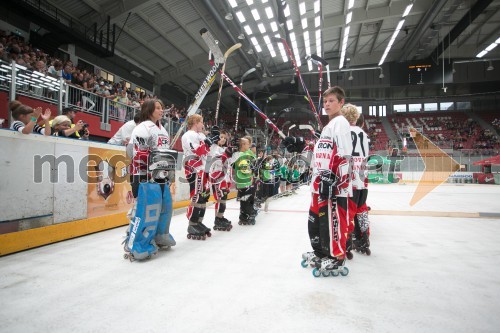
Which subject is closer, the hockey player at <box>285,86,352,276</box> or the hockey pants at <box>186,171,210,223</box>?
the hockey player at <box>285,86,352,276</box>

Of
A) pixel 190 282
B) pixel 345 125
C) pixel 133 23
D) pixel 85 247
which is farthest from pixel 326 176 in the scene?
pixel 133 23

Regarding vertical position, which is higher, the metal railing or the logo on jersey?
the metal railing

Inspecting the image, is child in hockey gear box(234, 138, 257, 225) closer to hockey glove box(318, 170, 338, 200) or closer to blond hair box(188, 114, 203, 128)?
Result: blond hair box(188, 114, 203, 128)

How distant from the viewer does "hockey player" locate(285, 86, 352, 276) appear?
2299mm

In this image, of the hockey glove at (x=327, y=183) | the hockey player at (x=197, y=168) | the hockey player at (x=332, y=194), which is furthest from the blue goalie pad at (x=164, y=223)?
the hockey glove at (x=327, y=183)

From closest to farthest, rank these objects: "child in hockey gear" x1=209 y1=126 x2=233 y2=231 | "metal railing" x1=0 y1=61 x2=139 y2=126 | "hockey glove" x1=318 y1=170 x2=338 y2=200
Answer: "hockey glove" x1=318 y1=170 x2=338 y2=200 < "child in hockey gear" x1=209 y1=126 x2=233 y2=231 < "metal railing" x1=0 y1=61 x2=139 y2=126

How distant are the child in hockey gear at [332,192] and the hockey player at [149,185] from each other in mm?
1568

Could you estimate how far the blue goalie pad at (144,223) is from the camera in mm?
2636

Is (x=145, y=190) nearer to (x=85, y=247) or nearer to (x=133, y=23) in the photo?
(x=85, y=247)

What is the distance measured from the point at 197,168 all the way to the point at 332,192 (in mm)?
1970

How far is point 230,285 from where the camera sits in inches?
81.2

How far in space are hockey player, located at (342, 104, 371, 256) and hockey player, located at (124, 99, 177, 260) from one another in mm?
1933

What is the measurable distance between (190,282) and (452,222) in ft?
16.1

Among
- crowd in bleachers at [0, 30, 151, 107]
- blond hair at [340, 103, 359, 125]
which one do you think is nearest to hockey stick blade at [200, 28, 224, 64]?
blond hair at [340, 103, 359, 125]
